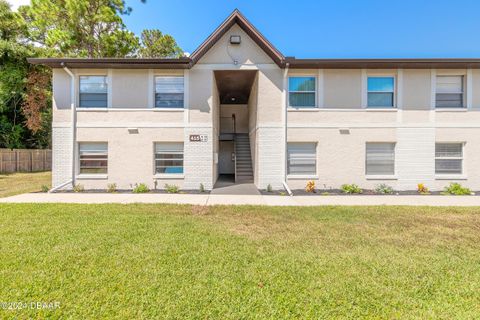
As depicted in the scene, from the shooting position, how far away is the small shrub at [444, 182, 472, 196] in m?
9.77

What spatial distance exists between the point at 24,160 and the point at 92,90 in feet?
44.8

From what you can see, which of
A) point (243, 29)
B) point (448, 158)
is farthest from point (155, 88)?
point (448, 158)

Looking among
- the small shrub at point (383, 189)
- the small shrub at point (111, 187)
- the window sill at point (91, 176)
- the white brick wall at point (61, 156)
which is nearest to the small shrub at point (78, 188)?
the window sill at point (91, 176)

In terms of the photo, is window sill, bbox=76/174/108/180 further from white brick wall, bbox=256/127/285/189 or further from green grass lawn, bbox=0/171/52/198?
white brick wall, bbox=256/127/285/189

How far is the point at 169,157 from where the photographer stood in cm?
1073

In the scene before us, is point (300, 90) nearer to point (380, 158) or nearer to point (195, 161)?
point (380, 158)

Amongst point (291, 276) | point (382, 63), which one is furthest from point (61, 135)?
point (382, 63)

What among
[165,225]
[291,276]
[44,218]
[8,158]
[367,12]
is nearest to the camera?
[291,276]

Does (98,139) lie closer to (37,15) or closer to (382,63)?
(382,63)

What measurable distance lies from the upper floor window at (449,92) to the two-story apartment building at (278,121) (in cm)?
5

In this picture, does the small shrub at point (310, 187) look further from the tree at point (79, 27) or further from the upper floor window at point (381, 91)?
the tree at point (79, 27)

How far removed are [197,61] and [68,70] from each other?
589cm

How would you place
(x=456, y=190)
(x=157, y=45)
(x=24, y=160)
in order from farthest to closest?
(x=157, y=45) → (x=24, y=160) → (x=456, y=190)

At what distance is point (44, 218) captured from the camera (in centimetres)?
590
